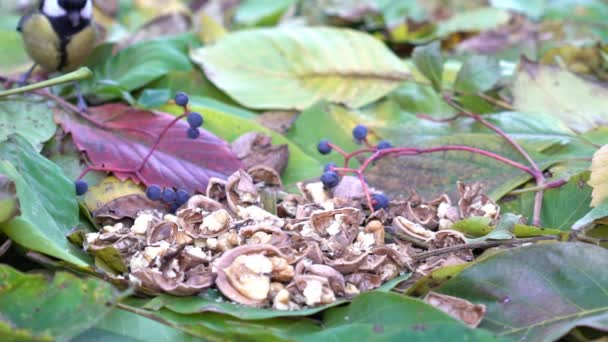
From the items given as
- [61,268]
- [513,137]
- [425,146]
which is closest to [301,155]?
[425,146]

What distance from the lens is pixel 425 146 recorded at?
3.19 ft

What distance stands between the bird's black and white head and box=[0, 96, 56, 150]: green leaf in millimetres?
187

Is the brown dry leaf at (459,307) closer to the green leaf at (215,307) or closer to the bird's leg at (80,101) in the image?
the green leaf at (215,307)

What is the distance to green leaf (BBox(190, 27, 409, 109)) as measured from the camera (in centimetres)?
117

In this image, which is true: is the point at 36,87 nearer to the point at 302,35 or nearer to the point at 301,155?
the point at 301,155

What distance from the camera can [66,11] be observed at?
1.11 m

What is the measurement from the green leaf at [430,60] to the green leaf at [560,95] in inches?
5.8

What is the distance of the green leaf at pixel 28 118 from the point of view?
90 cm

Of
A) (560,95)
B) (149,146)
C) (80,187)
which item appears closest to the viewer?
(80,187)

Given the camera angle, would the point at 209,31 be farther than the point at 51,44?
Yes

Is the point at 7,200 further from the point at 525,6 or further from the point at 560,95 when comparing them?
the point at 525,6

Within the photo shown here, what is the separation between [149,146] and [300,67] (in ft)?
1.28

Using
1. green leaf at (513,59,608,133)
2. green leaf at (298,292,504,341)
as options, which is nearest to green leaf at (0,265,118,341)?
green leaf at (298,292,504,341)

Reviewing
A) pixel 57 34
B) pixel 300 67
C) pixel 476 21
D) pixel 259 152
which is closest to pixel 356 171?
pixel 259 152
